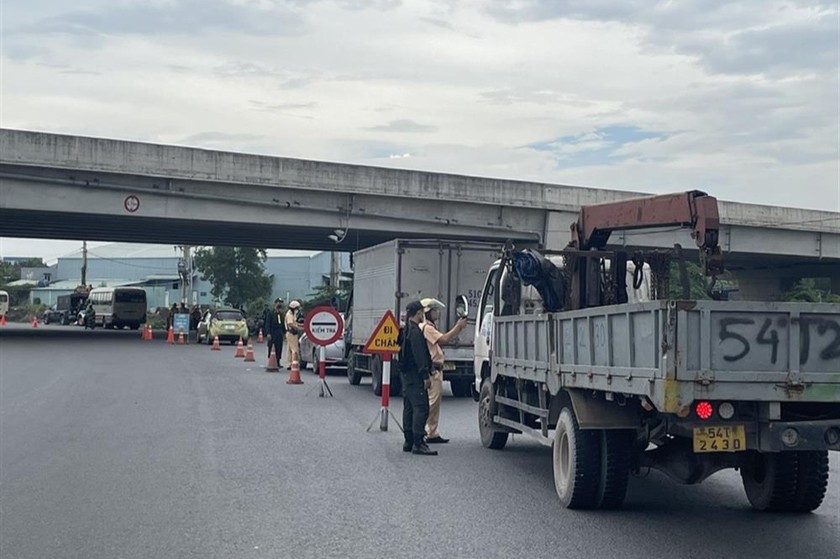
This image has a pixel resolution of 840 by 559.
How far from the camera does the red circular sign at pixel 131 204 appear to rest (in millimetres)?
34594

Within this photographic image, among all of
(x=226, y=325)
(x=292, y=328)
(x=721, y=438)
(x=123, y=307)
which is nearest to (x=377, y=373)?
(x=292, y=328)

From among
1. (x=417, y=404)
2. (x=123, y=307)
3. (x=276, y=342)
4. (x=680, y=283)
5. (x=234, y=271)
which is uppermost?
(x=234, y=271)

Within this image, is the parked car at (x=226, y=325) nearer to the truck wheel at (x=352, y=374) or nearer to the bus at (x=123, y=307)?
the truck wheel at (x=352, y=374)

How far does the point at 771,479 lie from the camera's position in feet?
27.8

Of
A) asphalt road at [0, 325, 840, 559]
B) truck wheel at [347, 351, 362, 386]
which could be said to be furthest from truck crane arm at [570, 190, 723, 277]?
truck wheel at [347, 351, 362, 386]

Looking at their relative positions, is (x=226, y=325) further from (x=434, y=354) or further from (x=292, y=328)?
(x=434, y=354)

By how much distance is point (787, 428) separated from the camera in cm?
698

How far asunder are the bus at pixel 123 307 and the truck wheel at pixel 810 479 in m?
59.3

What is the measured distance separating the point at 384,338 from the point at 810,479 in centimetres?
691

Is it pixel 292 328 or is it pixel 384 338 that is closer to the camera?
pixel 384 338

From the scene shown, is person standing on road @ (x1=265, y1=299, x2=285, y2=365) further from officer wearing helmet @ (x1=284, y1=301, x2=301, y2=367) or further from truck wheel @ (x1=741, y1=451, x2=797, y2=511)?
truck wheel @ (x1=741, y1=451, x2=797, y2=511)

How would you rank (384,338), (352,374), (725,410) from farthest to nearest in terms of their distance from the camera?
(352,374) < (384,338) < (725,410)

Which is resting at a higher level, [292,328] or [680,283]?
[680,283]

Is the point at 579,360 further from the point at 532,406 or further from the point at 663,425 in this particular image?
the point at 532,406
